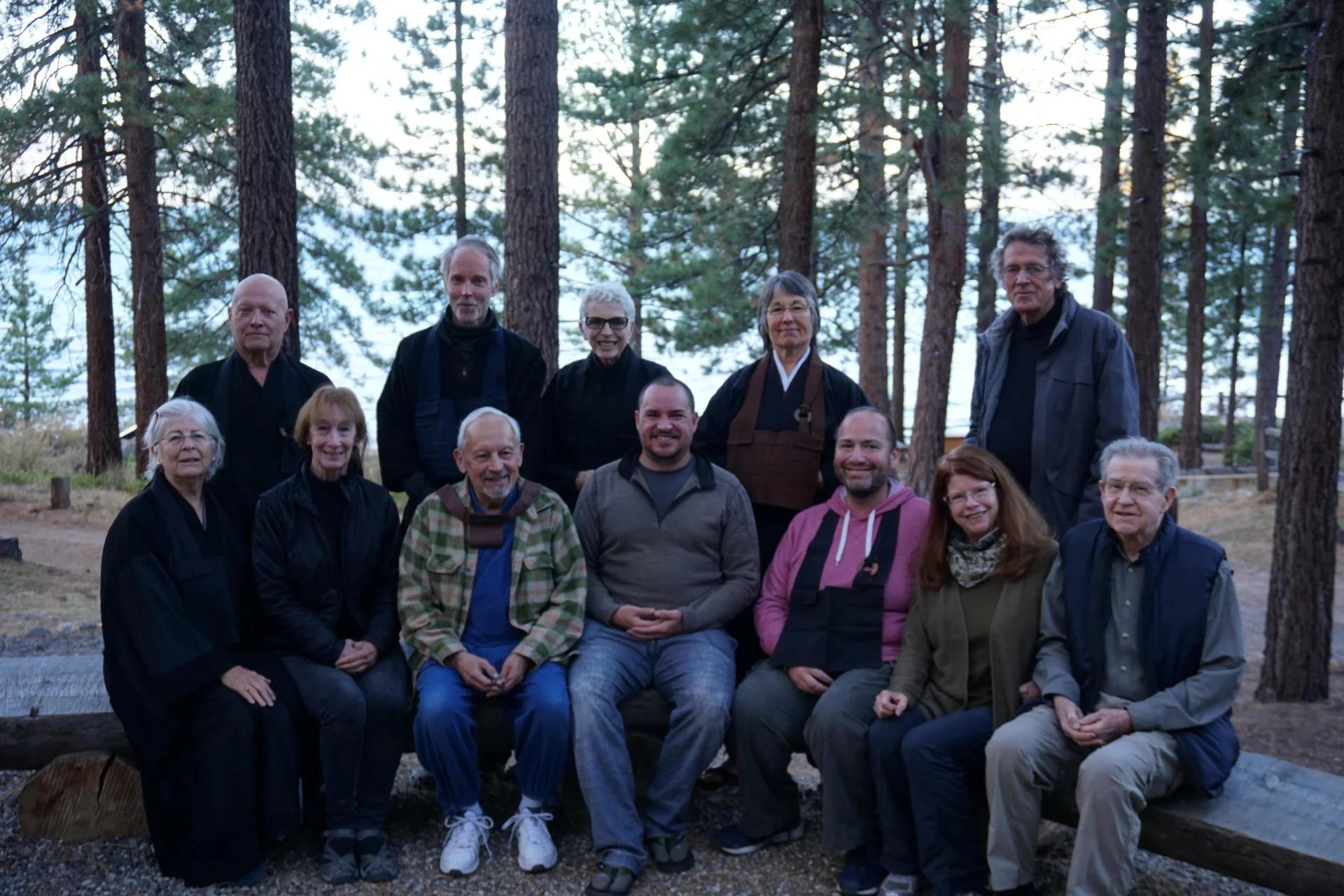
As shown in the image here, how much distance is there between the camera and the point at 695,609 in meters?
4.12

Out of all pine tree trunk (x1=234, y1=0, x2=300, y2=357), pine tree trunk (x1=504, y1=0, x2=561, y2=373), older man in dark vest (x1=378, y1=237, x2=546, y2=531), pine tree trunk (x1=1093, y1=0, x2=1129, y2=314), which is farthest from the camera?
pine tree trunk (x1=1093, y1=0, x2=1129, y2=314)

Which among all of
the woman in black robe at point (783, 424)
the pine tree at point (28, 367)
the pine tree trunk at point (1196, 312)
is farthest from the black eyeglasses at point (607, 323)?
the pine tree at point (28, 367)

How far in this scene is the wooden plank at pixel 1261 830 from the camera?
3068mm

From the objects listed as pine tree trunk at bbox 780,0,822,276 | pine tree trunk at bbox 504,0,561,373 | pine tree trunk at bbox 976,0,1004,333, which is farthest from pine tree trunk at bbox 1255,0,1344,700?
pine tree trunk at bbox 504,0,561,373

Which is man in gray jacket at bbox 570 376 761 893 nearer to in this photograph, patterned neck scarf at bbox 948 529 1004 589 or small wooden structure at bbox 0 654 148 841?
patterned neck scarf at bbox 948 529 1004 589

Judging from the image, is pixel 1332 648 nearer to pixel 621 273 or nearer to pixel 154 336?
pixel 154 336

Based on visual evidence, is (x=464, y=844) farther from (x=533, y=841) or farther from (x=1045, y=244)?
(x=1045, y=244)

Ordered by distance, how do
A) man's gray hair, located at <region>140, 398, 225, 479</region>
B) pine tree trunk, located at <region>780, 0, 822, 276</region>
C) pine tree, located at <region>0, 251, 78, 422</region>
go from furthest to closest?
pine tree, located at <region>0, 251, 78, 422</region> → pine tree trunk, located at <region>780, 0, 822, 276</region> → man's gray hair, located at <region>140, 398, 225, 479</region>

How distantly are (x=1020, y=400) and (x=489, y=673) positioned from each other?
2073mm

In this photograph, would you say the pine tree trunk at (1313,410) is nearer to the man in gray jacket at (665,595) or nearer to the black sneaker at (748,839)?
the man in gray jacket at (665,595)

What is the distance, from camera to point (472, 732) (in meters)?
3.83

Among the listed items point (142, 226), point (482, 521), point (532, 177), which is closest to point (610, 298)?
point (482, 521)

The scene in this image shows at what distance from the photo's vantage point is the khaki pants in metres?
3.14

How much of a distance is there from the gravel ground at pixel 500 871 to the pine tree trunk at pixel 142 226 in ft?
34.0
